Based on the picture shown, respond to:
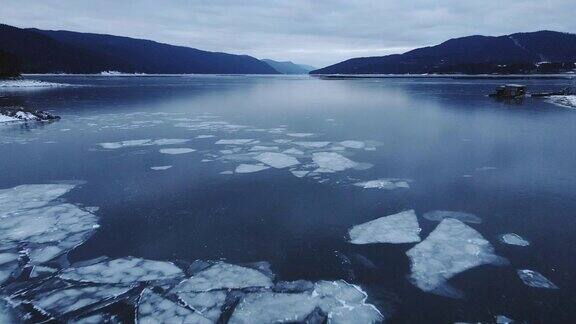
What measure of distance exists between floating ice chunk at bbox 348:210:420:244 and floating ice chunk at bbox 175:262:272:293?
225 centimetres

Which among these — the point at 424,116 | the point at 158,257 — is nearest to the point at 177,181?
the point at 158,257

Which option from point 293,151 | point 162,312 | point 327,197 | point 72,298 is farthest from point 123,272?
point 293,151

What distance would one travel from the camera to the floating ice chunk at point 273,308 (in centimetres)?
513

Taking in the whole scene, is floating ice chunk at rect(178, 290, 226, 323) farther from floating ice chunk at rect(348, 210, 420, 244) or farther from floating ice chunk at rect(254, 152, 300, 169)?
floating ice chunk at rect(254, 152, 300, 169)

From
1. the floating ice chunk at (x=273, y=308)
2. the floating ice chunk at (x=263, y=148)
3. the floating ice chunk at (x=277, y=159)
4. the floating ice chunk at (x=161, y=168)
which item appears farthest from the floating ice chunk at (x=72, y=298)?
the floating ice chunk at (x=263, y=148)

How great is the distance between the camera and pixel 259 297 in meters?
5.64

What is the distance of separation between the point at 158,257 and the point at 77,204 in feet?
12.8

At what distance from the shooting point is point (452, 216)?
861 cm

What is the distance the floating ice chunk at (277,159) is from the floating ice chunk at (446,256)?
6209mm

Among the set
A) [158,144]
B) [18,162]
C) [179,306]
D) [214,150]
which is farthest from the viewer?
[158,144]

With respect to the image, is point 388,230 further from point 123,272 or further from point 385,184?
point 123,272

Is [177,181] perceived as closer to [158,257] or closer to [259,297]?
[158,257]

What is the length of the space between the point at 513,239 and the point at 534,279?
58.9 inches

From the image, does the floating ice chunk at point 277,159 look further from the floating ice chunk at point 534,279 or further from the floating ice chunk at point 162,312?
the floating ice chunk at point 534,279
